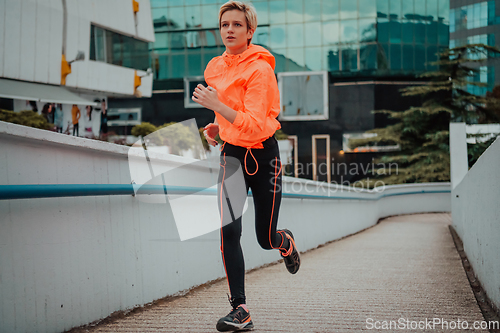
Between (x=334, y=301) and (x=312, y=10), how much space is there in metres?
30.3

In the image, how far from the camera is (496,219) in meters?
3.14

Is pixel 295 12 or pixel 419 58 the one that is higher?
pixel 295 12

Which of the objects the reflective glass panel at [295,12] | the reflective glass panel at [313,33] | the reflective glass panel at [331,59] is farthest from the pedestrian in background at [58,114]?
the reflective glass panel at [295,12]

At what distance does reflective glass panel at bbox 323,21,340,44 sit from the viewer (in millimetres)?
31062

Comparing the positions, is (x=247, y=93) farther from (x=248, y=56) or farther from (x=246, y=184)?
(x=246, y=184)

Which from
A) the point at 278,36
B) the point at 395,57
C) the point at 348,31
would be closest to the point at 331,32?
the point at 348,31

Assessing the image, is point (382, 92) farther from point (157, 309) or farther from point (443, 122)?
point (157, 309)

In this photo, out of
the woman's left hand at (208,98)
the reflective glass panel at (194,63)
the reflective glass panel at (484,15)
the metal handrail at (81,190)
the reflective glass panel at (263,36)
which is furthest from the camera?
the reflective glass panel at (484,15)

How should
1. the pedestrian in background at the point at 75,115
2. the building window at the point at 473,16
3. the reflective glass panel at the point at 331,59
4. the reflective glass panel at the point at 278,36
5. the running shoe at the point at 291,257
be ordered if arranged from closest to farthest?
the running shoe at the point at 291,257
the pedestrian in background at the point at 75,115
the reflective glass panel at the point at 331,59
the reflective glass panel at the point at 278,36
the building window at the point at 473,16

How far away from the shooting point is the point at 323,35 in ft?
103

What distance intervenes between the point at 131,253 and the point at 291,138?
93.1ft

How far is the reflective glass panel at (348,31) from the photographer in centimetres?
3081

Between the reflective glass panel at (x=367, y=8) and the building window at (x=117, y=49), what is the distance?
14.9 meters

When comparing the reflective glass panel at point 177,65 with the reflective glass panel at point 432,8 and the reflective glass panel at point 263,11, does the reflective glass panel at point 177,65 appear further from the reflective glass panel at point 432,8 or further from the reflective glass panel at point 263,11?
the reflective glass panel at point 432,8
